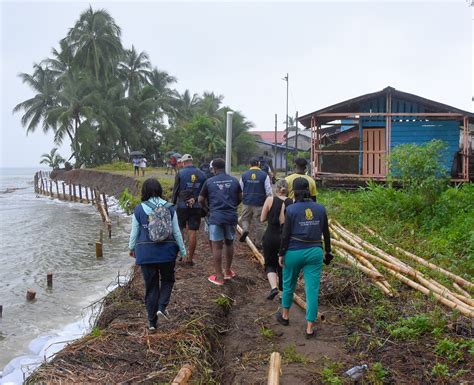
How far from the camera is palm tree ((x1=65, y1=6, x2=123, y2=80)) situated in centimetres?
4000

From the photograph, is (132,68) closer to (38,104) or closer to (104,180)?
(38,104)

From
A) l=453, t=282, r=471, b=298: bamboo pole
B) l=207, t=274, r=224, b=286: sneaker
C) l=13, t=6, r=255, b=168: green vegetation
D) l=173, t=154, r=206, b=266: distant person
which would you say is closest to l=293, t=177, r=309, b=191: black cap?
l=207, t=274, r=224, b=286: sneaker

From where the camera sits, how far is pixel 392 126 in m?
14.8

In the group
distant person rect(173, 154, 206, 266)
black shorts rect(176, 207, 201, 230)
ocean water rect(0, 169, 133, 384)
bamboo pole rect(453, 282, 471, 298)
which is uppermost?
distant person rect(173, 154, 206, 266)

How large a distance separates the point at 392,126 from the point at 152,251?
12161 mm

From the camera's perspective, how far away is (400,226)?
A: 952cm

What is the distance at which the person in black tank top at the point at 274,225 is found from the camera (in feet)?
18.2

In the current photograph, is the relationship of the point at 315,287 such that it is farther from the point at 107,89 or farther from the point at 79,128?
the point at 107,89

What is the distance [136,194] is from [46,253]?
9.83 m

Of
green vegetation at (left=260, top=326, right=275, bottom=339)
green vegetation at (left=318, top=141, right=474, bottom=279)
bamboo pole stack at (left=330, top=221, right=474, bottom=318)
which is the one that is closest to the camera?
green vegetation at (left=260, top=326, right=275, bottom=339)

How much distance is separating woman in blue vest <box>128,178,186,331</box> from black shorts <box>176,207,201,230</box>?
7.27ft

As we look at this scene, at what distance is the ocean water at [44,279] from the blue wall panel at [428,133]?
372 inches

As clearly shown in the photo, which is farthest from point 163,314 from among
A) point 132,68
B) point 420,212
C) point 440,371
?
point 132,68

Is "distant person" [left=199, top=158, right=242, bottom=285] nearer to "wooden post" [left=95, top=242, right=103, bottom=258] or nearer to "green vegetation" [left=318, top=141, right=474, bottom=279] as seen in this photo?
"green vegetation" [left=318, top=141, right=474, bottom=279]
